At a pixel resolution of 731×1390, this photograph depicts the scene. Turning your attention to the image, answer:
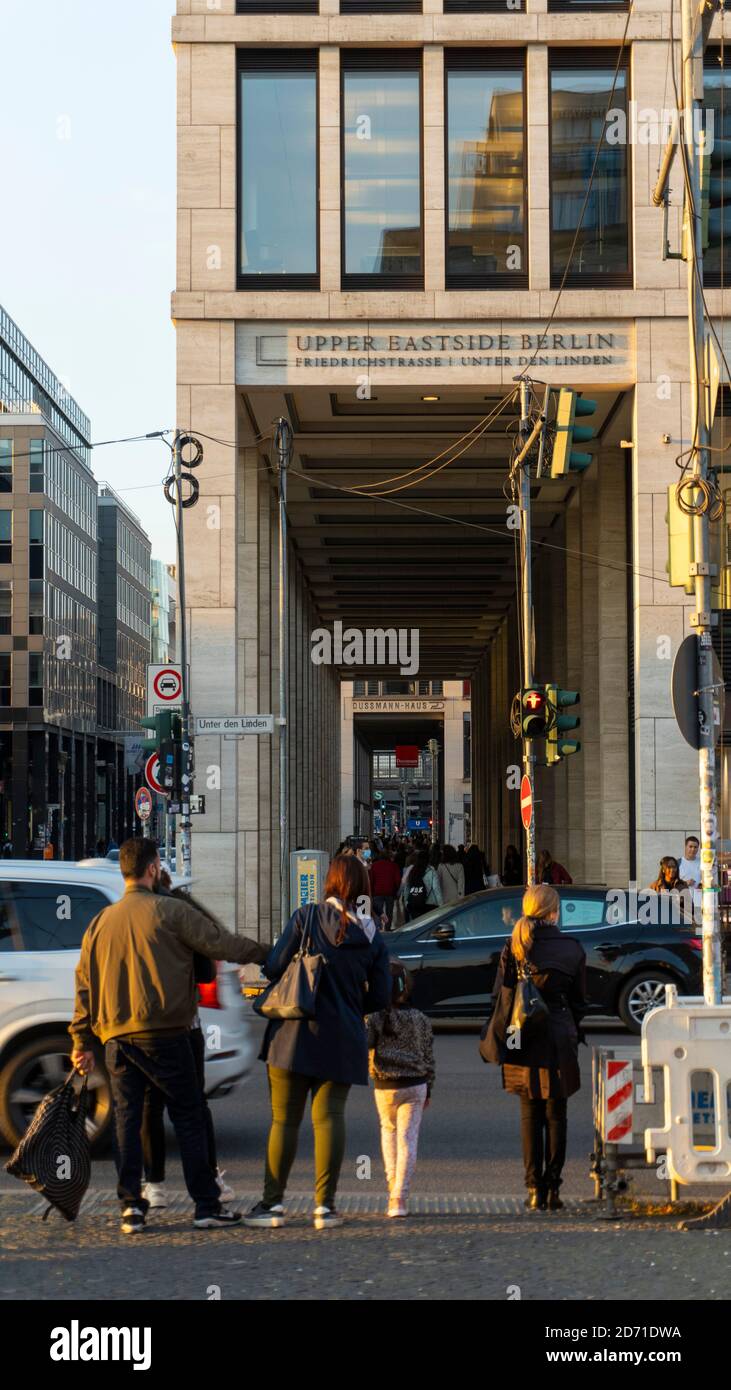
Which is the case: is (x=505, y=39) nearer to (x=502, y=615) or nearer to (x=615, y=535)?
(x=615, y=535)

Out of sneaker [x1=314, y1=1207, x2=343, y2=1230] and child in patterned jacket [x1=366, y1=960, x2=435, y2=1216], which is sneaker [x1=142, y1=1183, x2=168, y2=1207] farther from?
child in patterned jacket [x1=366, y1=960, x2=435, y2=1216]

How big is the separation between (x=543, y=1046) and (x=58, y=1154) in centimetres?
240

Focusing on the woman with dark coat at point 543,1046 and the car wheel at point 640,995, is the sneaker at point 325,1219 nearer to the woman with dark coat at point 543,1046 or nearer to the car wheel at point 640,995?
the woman with dark coat at point 543,1046

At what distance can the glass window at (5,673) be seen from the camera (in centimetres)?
8819

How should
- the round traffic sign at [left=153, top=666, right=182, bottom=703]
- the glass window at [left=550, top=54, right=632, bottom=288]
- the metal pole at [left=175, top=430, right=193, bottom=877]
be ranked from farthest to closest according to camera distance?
the glass window at [left=550, top=54, right=632, bottom=288]
the round traffic sign at [left=153, top=666, right=182, bottom=703]
the metal pole at [left=175, top=430, right=193, bottom=877]

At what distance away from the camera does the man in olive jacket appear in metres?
7.90

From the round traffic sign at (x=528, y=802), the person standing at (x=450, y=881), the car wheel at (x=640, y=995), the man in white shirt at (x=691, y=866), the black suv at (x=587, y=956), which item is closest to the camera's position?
the car wheel at (x=640, y=995)

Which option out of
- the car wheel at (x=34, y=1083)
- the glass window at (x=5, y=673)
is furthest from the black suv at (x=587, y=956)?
the glass window at (x=5, y=673)

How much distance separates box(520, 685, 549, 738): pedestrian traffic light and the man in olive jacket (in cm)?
1338

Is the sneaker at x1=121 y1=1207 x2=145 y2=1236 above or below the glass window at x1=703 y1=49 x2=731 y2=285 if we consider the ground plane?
below

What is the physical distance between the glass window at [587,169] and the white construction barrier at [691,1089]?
1893cm

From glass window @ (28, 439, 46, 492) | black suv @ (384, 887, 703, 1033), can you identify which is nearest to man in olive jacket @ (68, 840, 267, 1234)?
black suv @ (384, 887, 703, 1033)

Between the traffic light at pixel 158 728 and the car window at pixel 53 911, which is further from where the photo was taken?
the traffic light at pixel 158 728

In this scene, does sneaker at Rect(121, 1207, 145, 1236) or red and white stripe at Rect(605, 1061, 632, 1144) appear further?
red and white stripe at Rect(605, 1061, 632, 1144)
